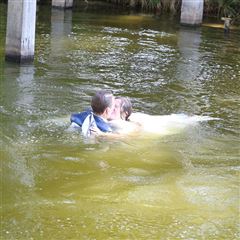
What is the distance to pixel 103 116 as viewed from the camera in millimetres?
8320

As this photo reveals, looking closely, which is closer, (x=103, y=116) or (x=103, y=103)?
(x=103, y=103)

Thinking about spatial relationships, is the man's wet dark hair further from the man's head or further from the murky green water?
the murky green water

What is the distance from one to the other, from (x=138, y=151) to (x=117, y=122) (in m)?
0.72

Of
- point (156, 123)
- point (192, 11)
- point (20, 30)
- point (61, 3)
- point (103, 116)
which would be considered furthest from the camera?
point (61, 3)

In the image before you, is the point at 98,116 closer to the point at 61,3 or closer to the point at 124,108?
the point at 124,108

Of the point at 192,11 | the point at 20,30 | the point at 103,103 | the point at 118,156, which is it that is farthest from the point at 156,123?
the point at 192,11

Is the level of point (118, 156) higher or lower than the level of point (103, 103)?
lower

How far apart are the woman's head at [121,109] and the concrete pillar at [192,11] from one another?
48.4 ft

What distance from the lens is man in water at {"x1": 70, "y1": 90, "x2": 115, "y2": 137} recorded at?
8172 millimetres

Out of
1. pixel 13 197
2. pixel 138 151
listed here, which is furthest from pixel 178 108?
pixel 13 197

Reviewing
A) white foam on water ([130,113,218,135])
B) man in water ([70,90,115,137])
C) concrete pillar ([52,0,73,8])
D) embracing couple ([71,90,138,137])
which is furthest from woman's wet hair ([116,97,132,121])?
concrete pillar ([52,0,73,8])

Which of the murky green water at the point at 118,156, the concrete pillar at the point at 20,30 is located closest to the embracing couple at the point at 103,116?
the murky green water at the point at 118,156

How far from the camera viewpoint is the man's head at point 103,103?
26.8 feet

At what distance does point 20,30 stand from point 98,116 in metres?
5.14
